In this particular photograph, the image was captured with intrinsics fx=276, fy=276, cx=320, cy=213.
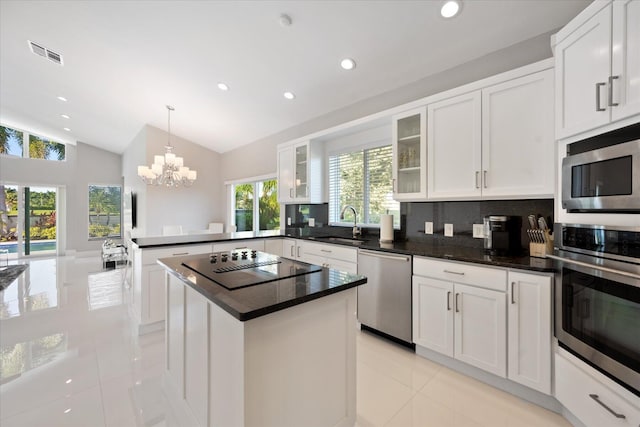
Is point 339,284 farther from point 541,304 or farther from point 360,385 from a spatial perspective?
point 541,304

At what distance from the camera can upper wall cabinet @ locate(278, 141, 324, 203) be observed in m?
3.85

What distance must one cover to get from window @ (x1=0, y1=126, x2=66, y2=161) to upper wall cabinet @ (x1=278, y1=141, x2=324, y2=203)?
8.04 meters

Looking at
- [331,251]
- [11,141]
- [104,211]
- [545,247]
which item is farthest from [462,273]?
[11,141]

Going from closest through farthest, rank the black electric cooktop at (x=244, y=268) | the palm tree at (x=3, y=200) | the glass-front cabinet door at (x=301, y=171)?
the black electric cooktop at (x=244, y=268), the glass-front cabinet door at (x=301, y=171), the palm tree at (x=3, y=200)

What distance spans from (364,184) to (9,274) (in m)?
7.01

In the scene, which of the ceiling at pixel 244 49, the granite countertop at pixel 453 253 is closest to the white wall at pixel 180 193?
the ceiling at pixel 244 49

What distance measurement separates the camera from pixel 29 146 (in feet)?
25.1

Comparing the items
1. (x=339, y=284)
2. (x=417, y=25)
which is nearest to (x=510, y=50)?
(x=417, y=25)

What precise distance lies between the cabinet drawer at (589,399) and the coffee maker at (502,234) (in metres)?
0.78

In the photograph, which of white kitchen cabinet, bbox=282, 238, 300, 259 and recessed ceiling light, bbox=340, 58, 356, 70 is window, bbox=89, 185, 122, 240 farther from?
recessed ceiling light, bbox=340, 58, 356, 70

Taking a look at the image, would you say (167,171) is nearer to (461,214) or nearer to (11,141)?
(461,214)

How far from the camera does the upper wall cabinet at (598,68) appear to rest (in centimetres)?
128

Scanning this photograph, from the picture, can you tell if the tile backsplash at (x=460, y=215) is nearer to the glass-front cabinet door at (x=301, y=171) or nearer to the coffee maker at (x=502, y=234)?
the coffee maker at (x=502, y=234)

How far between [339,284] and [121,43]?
156 inches
